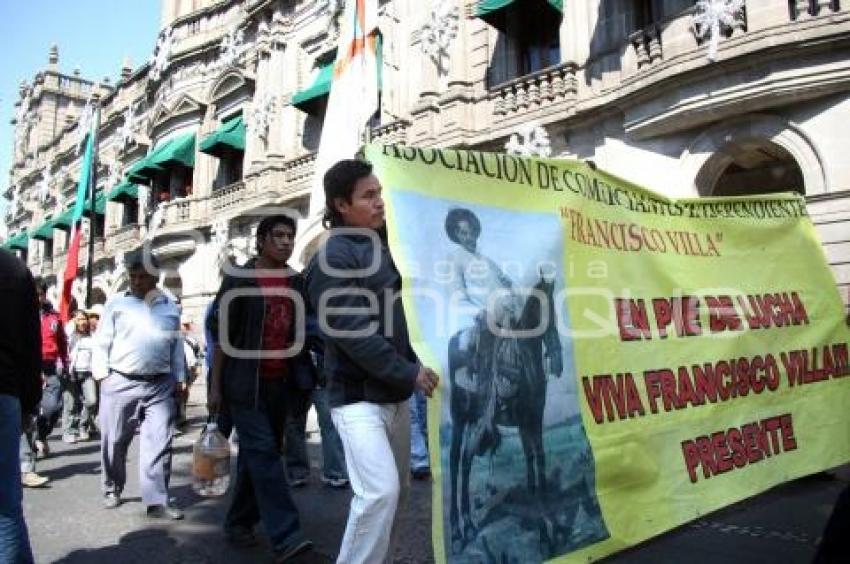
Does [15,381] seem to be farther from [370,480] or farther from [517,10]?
[517,10]

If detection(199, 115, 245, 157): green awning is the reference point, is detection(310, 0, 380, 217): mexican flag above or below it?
below

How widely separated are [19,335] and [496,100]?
999 centimetres

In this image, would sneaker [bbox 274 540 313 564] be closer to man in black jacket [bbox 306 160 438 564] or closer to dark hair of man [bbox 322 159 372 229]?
man in black jacket [bbox 306 160 438 564]

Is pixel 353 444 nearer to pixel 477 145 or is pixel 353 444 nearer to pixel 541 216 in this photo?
pixel 541 216

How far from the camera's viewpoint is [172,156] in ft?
66.8

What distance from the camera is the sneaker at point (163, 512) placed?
179 inches

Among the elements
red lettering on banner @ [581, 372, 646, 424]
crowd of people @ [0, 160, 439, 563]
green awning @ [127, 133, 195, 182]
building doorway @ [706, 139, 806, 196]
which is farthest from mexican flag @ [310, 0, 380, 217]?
green awning @ [127, 133, 195, 182]

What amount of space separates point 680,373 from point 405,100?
10920 mm

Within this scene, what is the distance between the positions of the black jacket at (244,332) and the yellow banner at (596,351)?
4.81 ft

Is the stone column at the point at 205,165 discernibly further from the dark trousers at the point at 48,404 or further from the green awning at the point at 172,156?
the dark trousers at the point at 48,404

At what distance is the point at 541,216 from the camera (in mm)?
3293

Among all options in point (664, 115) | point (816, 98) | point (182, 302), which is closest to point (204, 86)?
point (182, 302)

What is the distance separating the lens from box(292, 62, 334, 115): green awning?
15.2 metres

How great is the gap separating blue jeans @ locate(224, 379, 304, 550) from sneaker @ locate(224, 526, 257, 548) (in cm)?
2
